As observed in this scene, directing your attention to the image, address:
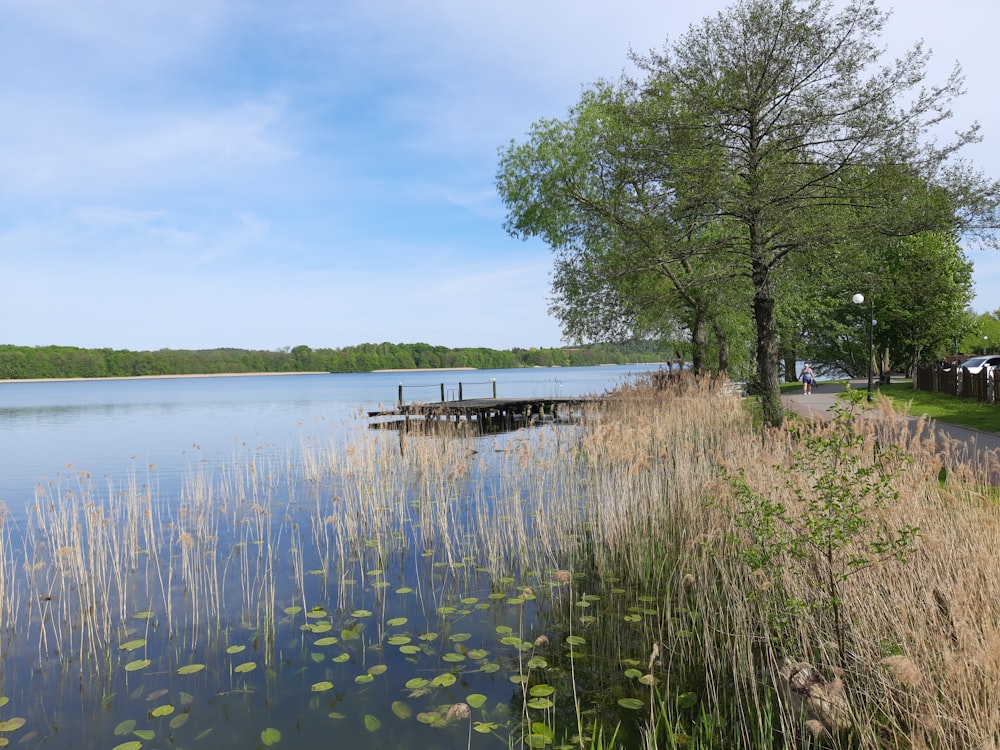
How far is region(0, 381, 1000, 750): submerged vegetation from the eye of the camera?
13.9ft

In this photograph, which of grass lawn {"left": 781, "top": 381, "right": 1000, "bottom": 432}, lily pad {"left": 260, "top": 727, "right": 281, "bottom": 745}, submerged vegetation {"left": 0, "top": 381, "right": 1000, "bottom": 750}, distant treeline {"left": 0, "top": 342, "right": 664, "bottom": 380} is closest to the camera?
submerged vegetation {"left": 0, "top": 381, "right": 1000, "bottom": 750}

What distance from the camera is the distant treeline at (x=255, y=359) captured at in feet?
366

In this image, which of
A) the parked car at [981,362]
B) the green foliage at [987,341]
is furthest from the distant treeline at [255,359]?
the parked car at [981,362]

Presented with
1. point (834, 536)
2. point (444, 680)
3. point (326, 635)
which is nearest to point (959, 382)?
point (834, 536)

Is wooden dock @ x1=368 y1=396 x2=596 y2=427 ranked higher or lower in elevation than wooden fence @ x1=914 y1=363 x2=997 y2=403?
lower

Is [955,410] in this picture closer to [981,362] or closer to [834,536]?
[981,362]

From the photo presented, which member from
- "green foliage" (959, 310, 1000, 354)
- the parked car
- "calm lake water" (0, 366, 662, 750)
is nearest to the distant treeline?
"green foliage" (959, 310, 1000, 354)

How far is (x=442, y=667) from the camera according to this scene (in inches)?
212

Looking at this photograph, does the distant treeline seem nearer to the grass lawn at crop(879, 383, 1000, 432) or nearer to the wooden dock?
the wooden dock

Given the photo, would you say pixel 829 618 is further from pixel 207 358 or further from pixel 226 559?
pixel 207 358

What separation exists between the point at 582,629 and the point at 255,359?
144m

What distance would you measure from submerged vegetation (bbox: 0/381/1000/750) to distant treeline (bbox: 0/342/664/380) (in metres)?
90.3

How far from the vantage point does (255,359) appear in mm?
139250

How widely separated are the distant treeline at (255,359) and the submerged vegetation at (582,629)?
9026 cm
